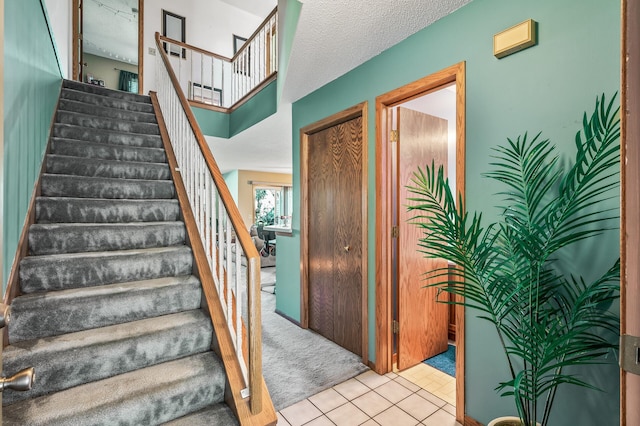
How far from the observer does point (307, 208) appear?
121 inches

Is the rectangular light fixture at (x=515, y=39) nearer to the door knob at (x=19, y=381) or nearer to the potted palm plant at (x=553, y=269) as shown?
the potted palm plant at (x=553, y=269)

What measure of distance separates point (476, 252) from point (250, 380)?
1120mm

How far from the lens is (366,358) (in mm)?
2385

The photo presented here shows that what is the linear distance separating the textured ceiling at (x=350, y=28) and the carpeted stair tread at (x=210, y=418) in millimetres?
2201

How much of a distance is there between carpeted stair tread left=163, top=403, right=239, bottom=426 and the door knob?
0.95 m

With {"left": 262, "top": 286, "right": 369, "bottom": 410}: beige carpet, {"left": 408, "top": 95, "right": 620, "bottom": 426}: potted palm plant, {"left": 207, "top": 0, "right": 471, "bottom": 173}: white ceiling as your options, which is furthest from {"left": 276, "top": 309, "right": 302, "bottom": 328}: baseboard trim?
{"left": 207, "top": 0, "right": 471, "bottom": 173}: white ceiling

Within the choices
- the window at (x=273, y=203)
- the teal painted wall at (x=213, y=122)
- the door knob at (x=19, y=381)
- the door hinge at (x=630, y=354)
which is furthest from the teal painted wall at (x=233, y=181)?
the door hinge at (x=630, y=354)

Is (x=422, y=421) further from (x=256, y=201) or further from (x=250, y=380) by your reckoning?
(x=256, y=201)

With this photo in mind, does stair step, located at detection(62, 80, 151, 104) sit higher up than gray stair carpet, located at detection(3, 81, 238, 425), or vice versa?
stair step, located at detection(62, 80, 151, 104)

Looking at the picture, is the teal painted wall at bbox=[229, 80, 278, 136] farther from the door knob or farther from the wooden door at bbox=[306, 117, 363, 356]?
the door knob

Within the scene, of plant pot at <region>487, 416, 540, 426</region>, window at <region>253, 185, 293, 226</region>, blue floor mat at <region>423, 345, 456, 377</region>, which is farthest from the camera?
window at <region>253, 185, 293, 226</region>

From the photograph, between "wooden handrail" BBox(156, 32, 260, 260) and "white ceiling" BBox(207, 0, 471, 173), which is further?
"white ceiling" BBox(207, 0, 471, 173)

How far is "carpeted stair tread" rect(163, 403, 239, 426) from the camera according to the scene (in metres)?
1.40

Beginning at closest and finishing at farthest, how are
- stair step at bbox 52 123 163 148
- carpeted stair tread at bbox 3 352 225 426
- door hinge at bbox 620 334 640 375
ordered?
door hinge at bbox 620 334 640 375
carpeted stair tread at bbox 3 352 225 426
stair step at bbox 52 123 163 148
